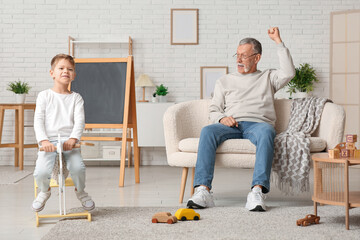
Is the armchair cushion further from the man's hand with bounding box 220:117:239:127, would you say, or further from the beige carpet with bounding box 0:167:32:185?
the beige carpet with bounding box 0:167:32:185

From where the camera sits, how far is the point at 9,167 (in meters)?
5.54

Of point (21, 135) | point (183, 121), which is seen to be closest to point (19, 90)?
point (21, 135)

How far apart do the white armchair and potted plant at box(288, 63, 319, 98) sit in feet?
6.63

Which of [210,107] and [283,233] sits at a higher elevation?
Result: [210,107]

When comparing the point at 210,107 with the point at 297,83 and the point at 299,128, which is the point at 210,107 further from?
the point at 297,83

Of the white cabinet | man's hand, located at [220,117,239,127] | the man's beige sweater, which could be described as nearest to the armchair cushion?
man's hand, located at [220,117,239,127]

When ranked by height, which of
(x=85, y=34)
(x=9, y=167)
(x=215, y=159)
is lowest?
(x=9, y=167)

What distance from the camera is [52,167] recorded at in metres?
2.58

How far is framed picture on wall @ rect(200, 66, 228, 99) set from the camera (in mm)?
5727

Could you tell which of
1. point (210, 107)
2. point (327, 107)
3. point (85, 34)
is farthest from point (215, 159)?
point (85, 34)

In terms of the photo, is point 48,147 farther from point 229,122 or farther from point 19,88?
point 19,88

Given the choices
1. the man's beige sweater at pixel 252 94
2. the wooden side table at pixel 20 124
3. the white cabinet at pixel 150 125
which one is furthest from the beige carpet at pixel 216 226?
the wooden side table at pixel 20 124

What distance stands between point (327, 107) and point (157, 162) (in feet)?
9.42

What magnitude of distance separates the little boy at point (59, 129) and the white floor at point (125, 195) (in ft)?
0.68
